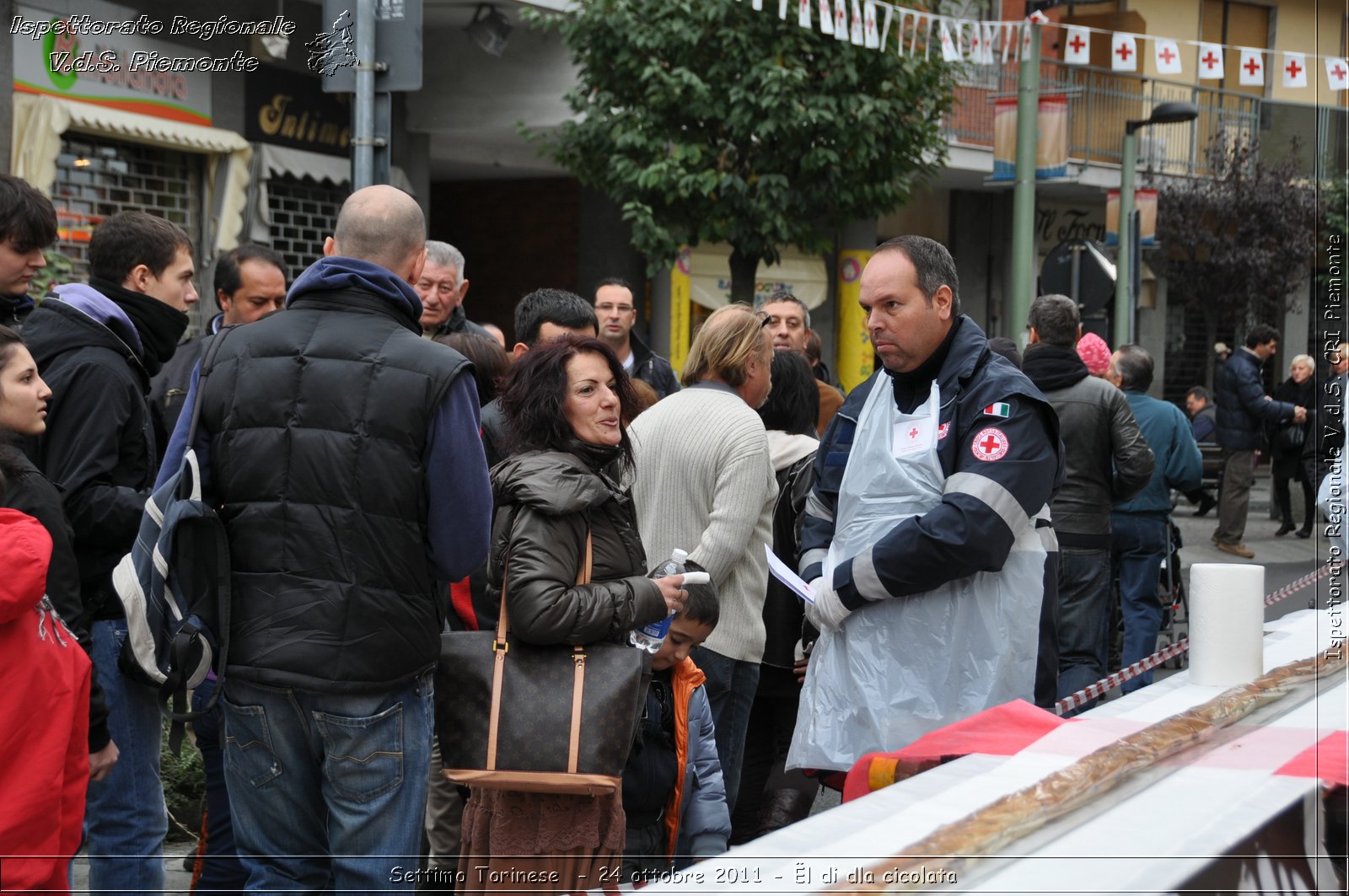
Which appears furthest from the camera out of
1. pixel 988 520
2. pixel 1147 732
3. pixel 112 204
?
pixel 112 204

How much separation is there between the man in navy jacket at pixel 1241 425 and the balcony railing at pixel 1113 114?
267 inches

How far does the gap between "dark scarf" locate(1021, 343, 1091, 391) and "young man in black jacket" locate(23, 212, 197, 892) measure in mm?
4236

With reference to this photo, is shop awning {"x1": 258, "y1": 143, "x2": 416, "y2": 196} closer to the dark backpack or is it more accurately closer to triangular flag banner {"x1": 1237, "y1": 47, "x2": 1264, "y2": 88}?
the dark backpack

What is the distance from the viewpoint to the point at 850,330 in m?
20.9

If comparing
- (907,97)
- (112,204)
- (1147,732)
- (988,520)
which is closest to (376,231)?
(988,520)

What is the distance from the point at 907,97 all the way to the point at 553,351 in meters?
10.8

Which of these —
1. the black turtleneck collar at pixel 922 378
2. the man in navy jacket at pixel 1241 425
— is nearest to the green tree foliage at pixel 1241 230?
the man in navy jacket at pixel 1241 425

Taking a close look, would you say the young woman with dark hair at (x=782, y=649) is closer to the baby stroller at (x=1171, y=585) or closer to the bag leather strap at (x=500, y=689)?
the bag leather strap at (x=500, y=689)

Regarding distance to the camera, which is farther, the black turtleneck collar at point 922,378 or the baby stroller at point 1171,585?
the baby stroller at point 1171,585

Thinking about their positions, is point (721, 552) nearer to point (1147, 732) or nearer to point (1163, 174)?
point (1147, 732)

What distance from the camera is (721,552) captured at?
4270 millimetres

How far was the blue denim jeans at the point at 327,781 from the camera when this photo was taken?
3.01 meters

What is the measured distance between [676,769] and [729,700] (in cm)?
95

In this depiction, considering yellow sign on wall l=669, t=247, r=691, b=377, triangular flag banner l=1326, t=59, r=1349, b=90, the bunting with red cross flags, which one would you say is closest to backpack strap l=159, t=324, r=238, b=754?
the bunting with red cross flags
